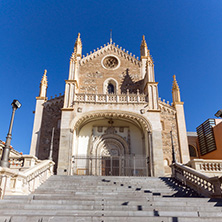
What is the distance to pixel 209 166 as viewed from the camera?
1311 cm

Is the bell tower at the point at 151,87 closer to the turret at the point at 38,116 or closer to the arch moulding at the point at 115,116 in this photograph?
the arch moulding at the point at 115,116

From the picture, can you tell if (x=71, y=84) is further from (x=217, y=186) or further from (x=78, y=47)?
(x=217, y=186)

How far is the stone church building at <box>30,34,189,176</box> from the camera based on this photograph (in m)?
18.3

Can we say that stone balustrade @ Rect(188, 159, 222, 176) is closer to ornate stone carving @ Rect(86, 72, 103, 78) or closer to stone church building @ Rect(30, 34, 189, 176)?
stone church building @ Rect(30, 34, 189, 176)

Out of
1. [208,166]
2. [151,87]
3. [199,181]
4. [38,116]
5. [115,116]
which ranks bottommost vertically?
[199,181]

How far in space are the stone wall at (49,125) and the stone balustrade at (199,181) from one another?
11.1m

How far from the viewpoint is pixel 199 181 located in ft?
34.9

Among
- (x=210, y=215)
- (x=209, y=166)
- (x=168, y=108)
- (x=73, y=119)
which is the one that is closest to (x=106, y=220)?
(x=210, y=215)

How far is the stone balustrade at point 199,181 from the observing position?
9245 millimetres

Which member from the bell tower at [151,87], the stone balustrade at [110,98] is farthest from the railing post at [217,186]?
the stone balustrade at [110,98]

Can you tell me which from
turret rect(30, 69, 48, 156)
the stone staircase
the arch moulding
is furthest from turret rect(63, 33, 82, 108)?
the stone staircase

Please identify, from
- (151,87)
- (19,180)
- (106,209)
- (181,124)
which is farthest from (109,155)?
(106,209)

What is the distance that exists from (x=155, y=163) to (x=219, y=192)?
8246 mm

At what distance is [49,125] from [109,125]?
588cm
